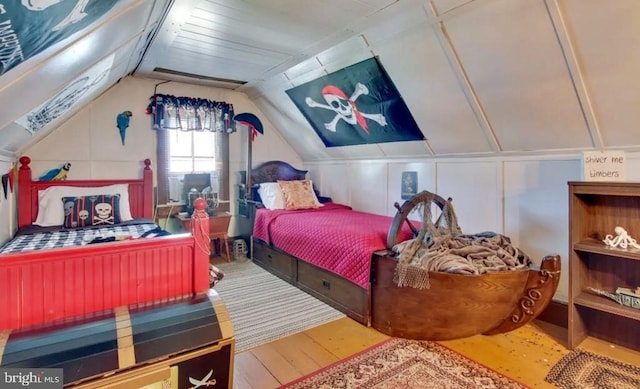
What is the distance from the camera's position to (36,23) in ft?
2.86

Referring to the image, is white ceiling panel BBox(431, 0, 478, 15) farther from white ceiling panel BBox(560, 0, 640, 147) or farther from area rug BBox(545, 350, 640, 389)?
area rug BBox(545, 350, 640, 389)

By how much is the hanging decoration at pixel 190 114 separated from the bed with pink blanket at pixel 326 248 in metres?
1.02

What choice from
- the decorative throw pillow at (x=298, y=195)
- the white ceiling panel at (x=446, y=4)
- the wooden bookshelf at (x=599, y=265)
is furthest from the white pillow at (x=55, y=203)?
the wooden bookshelf at (x=599, y=265)

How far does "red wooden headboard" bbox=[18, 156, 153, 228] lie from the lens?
10.7 ft

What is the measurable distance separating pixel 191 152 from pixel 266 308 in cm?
240

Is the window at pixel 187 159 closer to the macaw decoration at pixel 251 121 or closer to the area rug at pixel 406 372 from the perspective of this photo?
the macaw decoration at pixel 251 121

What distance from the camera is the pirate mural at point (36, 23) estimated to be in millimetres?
763

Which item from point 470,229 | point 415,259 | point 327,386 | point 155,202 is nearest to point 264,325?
point 327,386

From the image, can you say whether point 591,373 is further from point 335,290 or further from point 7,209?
point 7,209

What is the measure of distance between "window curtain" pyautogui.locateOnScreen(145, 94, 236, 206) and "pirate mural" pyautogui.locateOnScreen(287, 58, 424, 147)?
40.0 inches

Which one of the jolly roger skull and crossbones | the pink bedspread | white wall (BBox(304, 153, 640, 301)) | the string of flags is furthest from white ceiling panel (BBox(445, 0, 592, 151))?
the string of flags

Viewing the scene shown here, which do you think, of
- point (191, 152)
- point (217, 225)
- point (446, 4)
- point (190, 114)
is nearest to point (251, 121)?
point (190, 114)

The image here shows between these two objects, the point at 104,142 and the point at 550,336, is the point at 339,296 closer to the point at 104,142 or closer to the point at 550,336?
the point at 550,336

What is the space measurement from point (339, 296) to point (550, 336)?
150cm
